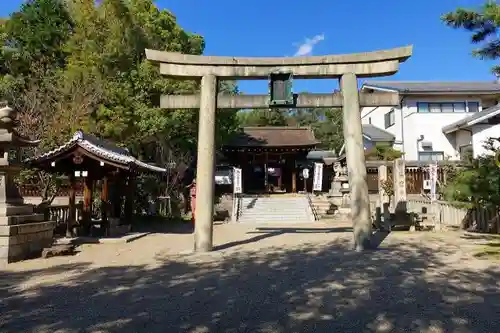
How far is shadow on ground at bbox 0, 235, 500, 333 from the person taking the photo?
3.92m

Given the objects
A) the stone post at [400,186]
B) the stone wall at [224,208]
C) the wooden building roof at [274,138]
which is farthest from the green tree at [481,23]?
the wooden building roof at [274,138]

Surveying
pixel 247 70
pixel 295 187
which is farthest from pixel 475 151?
pixel 247 70

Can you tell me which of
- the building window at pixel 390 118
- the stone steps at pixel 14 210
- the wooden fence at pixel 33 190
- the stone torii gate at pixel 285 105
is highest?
the building window at pixel 390 118

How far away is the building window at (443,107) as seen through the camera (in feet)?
81.5

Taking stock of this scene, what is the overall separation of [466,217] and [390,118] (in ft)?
50.3

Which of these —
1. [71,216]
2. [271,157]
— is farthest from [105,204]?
[271,157]

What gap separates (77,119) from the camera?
1658 cm

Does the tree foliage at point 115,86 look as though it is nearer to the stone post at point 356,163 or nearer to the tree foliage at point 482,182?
the stone post at point 356,163

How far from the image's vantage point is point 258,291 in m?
5.27

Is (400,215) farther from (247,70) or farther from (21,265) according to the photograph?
(21,265)

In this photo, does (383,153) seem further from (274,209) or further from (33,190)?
(33,190)

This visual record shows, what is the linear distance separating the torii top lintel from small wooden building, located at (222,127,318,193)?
666 inches

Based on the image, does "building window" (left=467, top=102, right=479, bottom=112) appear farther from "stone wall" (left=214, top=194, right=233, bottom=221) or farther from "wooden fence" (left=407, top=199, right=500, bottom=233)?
"stone wall" (left=214, top=194, right=233, bottom=221)

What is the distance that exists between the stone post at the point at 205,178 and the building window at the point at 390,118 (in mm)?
20257
